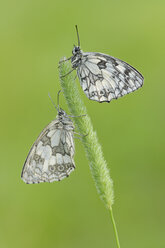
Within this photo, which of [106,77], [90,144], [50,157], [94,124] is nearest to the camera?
[90,144]

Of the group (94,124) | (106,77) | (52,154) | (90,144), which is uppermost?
(94,124)

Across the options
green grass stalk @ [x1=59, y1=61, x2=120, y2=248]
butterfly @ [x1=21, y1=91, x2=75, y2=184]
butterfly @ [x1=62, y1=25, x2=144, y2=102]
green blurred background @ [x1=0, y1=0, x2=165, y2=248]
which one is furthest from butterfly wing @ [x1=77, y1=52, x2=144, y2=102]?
green blurred background @ [x1=0, y1=0, x2=165, y2=248]

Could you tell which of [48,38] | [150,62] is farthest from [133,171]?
[48,38]

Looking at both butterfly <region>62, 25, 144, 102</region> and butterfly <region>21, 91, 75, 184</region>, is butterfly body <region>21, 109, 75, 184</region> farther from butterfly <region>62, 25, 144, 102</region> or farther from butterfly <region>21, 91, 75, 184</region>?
butterfly <region>62, 25, 144, 102</region>

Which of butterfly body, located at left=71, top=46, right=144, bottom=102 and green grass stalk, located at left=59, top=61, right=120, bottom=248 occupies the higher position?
butterfly body, located at left=71, top=46, right=144, bottom=102

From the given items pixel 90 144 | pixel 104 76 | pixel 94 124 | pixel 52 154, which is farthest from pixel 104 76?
pixel 94 124

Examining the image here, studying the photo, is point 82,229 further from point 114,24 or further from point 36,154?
point 114,24

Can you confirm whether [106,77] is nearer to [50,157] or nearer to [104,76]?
[104,76]
